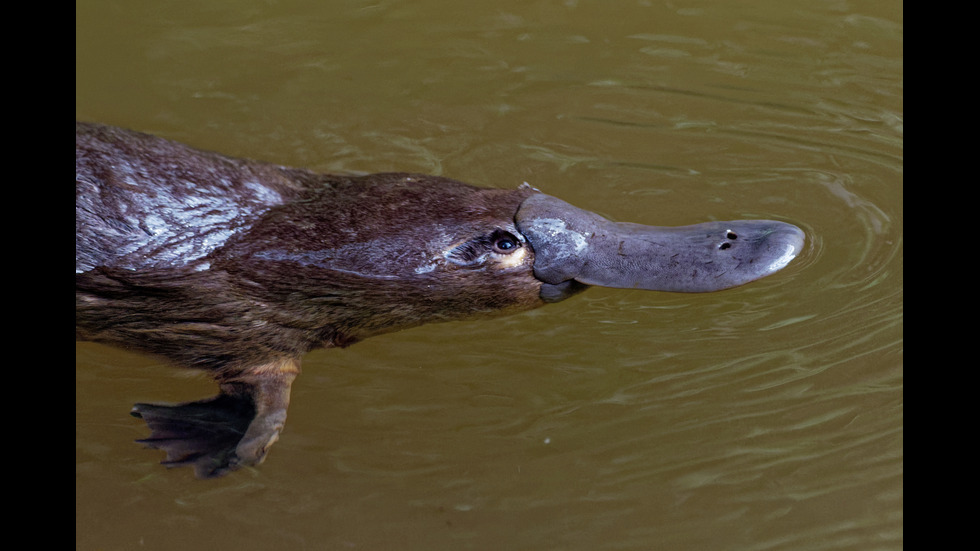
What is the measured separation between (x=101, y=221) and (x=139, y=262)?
19 cm

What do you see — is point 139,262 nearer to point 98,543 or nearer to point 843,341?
point 98,543

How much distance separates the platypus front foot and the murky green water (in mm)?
195

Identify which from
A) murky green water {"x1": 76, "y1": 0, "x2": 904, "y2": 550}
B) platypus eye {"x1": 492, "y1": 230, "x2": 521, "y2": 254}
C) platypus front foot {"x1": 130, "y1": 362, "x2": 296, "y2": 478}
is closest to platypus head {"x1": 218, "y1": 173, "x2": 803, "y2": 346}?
platypus eye {"x1": 492, "y1": 230, "x2": 521, "y2": 254}

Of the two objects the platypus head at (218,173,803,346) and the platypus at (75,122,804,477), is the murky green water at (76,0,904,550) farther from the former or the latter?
the platypus head at (218,173,803,346)

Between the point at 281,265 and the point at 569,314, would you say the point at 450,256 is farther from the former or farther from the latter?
A: the point at 569,314

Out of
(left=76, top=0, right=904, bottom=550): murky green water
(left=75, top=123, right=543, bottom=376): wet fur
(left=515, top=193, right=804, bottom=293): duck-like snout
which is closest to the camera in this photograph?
(left=75, top=123, right=543, bottom=376): wet fur

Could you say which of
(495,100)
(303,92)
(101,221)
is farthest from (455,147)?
(101,221)

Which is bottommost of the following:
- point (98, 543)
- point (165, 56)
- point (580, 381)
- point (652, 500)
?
point (98, 543)

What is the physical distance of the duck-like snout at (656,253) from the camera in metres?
3.39

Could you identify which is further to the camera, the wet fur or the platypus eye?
the platypus eye

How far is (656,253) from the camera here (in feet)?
11.7

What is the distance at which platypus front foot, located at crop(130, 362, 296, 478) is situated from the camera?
135 inches

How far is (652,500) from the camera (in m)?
3.62

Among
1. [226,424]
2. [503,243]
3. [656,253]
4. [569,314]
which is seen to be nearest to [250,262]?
[226,424]
